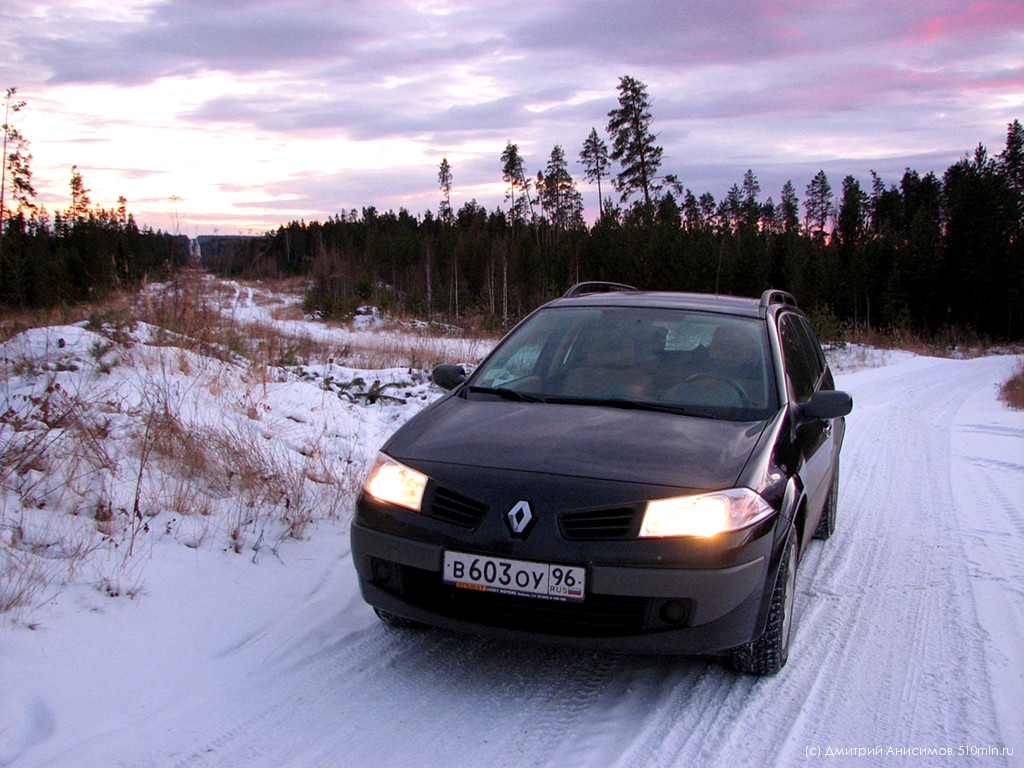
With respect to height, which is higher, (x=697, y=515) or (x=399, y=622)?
(x=697, y=515)

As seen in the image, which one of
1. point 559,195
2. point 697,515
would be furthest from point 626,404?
point 559,195

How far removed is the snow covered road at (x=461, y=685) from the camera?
8.89ft

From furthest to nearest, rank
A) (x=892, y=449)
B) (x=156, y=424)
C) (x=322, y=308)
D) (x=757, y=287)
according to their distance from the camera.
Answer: (x=757, y=287) < (x=322, y=308) < (x=892, y=449) < (x=156, y=424)

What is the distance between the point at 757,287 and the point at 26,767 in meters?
56.0

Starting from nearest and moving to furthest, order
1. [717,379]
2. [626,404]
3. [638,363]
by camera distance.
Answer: [626,404]
[717,379]
[638,363]

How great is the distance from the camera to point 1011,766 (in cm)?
266

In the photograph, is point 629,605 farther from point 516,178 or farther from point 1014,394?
point 516,178

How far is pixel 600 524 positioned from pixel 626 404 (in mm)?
1044

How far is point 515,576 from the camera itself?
2.89 m

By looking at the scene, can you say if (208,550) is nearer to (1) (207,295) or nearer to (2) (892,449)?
(1) (207,295)

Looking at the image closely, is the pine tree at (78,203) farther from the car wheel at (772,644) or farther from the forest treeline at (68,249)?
the car wheel at (772,644)

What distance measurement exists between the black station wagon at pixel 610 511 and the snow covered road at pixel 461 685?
0.27 meters

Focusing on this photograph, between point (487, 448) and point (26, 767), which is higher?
point (487, 448)

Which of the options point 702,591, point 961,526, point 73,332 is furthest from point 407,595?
point 73,332
